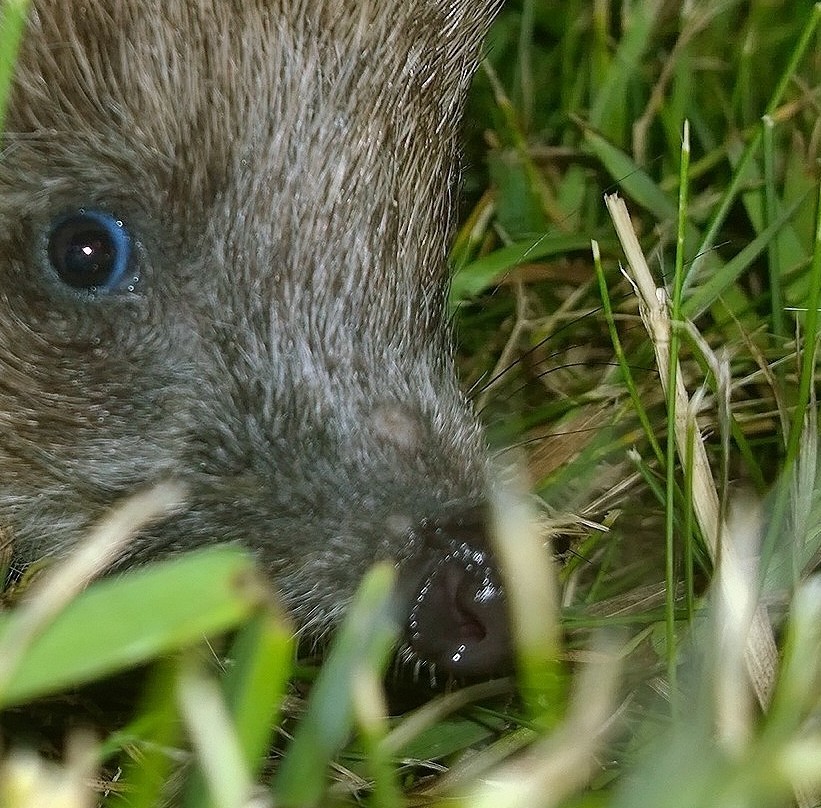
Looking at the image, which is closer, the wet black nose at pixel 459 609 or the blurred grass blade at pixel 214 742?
the blurred grass blade at pixel 214 742

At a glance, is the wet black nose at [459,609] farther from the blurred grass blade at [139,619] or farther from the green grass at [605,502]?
the blurred grass blade at [139,619]

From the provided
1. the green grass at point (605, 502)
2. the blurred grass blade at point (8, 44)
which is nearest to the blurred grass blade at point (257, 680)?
the green grass at point (605, 502)

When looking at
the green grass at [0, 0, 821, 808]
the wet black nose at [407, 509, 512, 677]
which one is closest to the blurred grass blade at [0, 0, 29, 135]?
the green grass at [0, 0, 821, 808]

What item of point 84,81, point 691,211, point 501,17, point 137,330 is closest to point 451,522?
point 137,330

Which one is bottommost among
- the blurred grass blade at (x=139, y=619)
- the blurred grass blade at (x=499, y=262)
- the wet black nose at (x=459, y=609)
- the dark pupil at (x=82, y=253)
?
the wet black nose at (x=459, y=609)

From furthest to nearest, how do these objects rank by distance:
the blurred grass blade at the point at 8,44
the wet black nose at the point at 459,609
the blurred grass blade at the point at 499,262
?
the blurred grass blade at the point at 499,262
the wet black nose at the point at 459,609
the blurred grass blade at the point at 8,44

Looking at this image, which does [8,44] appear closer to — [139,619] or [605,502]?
[139,619]

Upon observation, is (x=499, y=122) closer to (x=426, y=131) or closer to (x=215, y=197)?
(x=426, y=131)
